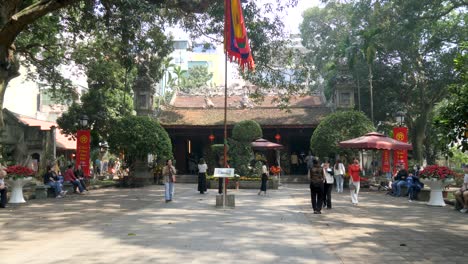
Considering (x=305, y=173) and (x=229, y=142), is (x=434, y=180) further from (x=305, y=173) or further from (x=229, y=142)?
(x=305, y=173)

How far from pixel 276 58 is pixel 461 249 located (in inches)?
487

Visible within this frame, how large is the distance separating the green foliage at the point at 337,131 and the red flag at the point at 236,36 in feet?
29.7

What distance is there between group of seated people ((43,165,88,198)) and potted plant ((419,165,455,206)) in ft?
39.9

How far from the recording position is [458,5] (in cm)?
1877

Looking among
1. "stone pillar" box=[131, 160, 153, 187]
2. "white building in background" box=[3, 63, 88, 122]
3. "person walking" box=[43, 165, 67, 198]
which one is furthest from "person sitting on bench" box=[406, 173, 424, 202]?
"white building in background" box=[3, 63, 88, 122]

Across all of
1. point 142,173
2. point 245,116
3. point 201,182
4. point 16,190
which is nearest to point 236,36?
point 201,182

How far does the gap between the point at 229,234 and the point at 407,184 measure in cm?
1005

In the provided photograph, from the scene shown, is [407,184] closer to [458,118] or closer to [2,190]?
[458,118]

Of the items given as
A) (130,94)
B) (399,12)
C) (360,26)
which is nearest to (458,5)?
(399,12)

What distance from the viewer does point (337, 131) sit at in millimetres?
19547

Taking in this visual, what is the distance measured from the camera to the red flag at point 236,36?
11.4 metres

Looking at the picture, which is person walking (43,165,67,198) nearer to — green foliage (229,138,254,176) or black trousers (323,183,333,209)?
green foliage (229,138,254,176)

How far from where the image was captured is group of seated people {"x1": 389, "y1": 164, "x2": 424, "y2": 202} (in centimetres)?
1402

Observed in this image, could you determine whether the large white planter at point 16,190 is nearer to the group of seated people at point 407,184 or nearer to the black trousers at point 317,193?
the black trousers at point 317,193
